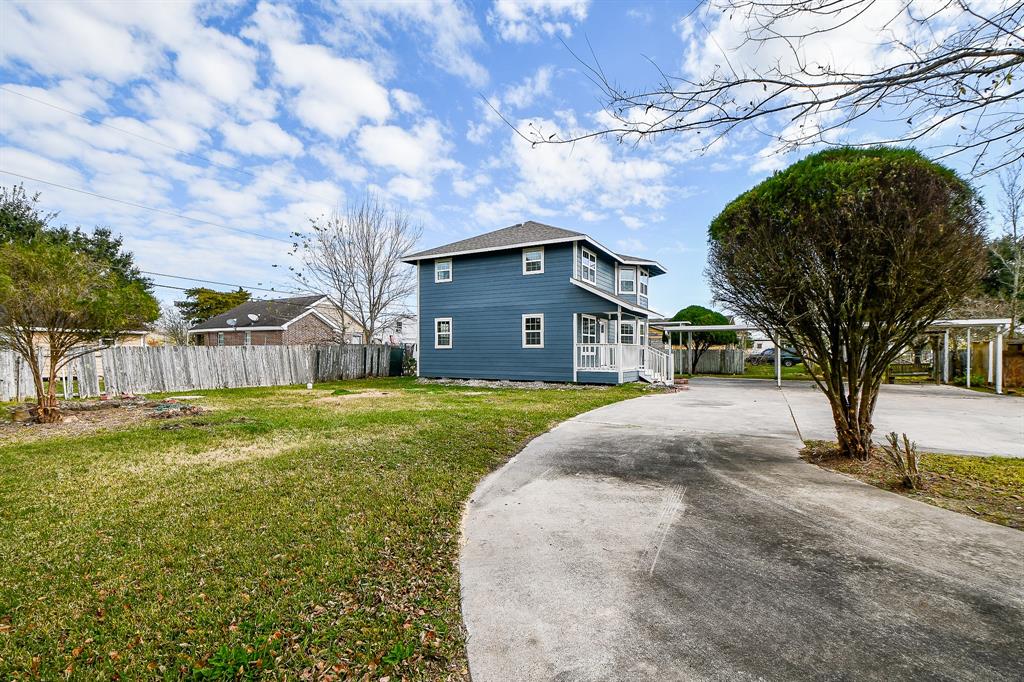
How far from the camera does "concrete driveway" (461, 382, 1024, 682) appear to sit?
2.01 meters

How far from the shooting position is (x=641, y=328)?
64.2ft

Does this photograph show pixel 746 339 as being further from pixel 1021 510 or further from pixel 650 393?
pixel 1021 510

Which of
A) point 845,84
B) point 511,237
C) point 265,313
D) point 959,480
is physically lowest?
point 959,480

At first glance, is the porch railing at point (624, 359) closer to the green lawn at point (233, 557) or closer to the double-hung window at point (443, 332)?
the double-hung window at point (443, 332)

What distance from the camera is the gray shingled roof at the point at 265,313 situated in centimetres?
2908

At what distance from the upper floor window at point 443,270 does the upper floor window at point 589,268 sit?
5.62 m

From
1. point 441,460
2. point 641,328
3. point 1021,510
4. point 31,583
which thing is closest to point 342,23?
point 441,460

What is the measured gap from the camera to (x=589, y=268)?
56.4 feet

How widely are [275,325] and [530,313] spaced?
19.8m

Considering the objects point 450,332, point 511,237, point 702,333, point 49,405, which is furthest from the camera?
point 702,333

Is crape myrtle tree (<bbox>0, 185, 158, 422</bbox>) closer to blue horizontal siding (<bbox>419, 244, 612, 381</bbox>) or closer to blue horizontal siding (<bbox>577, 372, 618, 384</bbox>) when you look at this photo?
blue horizontal siding (<bbox>419, 244, 612, 381</bbox>)

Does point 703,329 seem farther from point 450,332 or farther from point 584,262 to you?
point 450,332

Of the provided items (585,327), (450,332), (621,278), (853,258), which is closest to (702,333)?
(621,278)

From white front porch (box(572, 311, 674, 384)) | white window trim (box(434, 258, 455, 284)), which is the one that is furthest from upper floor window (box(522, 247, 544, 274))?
white window trim (box(434, 258, 455, 284))
